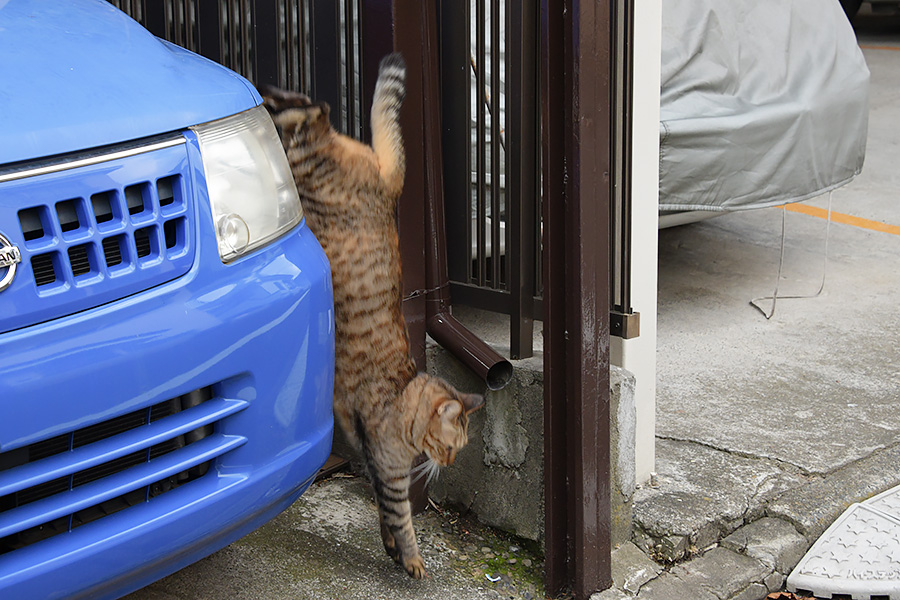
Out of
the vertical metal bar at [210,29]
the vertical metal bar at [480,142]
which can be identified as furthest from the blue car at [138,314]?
the vertical metal bar at [210,29]

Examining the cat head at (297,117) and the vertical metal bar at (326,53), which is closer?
the cat head at (297,117)

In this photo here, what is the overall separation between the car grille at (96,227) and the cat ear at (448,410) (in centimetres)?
82

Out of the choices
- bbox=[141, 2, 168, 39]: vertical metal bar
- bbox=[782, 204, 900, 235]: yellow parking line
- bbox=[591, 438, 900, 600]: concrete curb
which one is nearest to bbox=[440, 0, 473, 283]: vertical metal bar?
bbox=[591, 438, 900, 600]: concrete curb

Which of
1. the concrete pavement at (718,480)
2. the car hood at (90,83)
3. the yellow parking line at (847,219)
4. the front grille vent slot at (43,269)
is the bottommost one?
the concrete pavement at (718,480)

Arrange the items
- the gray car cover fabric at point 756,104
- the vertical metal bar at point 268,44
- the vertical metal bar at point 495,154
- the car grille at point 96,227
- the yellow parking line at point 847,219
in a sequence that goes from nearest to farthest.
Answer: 1. the car grille at point 96,227
2. the vertical metal bar at point 495,154
3. the vertical metal bar at point 268,44
4. the gray car cover fabric at point 756,104
5. the yellow parking line at point 847,219

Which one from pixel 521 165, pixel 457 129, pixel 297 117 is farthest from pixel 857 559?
pixel 297 117

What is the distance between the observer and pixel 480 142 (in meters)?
2.92

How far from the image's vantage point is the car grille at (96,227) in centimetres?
170

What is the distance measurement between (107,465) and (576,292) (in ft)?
4.17

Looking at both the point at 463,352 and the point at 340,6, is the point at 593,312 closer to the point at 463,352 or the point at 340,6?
the point at 463,352

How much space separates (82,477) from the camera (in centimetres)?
181

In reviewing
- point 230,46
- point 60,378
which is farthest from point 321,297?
point 230,46

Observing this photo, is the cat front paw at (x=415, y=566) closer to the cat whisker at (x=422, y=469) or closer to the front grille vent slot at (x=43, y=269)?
the cat whisker at (x=422, y=469)

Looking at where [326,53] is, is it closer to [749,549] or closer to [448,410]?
[448,410]
